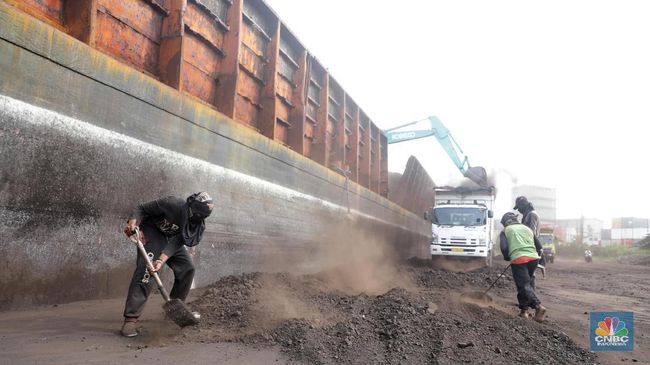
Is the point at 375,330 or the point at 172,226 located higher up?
the point at 172,226

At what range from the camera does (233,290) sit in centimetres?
551

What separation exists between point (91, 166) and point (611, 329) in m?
5.21

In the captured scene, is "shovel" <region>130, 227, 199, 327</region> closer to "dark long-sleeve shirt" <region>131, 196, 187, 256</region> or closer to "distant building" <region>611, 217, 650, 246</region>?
"dark long-sleeve shirt" <region>131, 196, 187, 256</region>

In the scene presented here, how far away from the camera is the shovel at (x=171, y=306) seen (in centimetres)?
382

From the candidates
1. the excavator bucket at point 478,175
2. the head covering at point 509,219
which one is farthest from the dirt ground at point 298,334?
the excavator bucket at point 478,175

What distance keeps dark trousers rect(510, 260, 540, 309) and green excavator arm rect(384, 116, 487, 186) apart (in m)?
13.1

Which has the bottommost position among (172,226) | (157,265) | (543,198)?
(157,265)

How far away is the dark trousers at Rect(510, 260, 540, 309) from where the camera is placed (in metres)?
6.08

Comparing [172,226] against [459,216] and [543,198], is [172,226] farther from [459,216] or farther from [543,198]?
[543,198]

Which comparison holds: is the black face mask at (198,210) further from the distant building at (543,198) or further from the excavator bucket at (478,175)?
the distant building at (543,198)

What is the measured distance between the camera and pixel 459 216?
50.6 feet

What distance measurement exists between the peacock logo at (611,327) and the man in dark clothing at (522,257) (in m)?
2.53

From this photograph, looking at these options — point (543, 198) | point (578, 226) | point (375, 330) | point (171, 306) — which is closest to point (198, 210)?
point (171, 306)

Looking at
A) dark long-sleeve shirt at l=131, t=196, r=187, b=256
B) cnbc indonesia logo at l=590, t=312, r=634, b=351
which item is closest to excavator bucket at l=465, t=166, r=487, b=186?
cnbc indonesia logo at l=590, t=312, r=634, b=351
